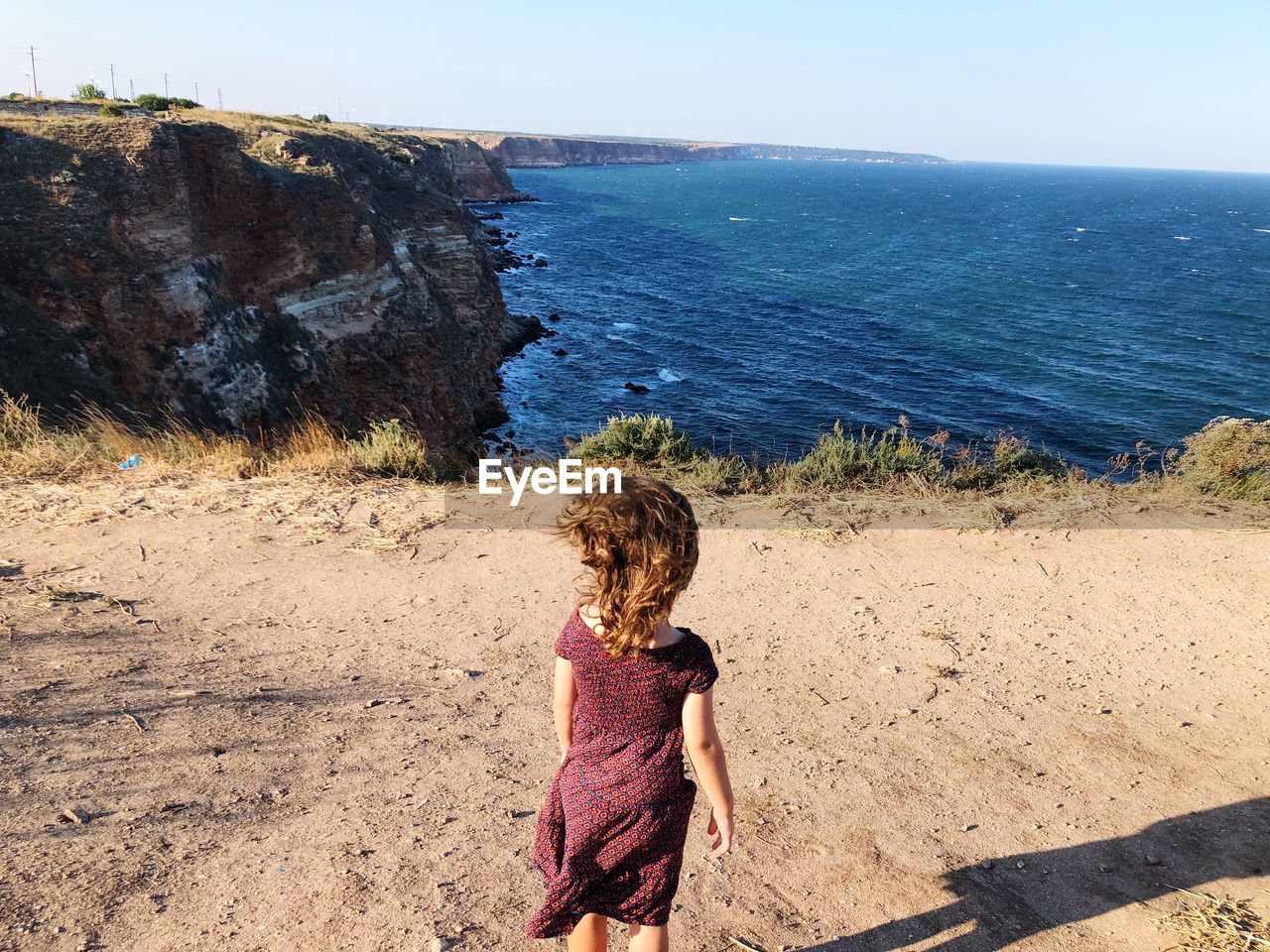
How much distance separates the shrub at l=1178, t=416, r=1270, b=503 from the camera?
1007cm

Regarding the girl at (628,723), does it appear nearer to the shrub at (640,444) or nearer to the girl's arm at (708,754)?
the girl's arm at (708,754)

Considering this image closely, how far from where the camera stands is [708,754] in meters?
2.95

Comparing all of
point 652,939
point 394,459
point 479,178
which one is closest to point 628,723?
point 652,939

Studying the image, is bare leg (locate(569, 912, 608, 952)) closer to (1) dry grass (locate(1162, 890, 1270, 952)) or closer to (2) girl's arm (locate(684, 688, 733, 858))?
(2) girl's arm (locate(684, 688, 733, 858))

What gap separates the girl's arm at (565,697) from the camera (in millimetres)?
3064

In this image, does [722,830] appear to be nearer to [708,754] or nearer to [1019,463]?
[708,754]

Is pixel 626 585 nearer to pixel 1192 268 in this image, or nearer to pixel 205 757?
pixel 205 757

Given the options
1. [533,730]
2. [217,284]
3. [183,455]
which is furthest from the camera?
[217,284]

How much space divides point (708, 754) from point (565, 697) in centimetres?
56

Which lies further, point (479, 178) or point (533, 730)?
point (479, 178)

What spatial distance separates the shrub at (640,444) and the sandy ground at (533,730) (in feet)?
9.09

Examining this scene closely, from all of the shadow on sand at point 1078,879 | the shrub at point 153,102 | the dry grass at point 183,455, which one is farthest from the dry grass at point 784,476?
the shrub at point 153,102

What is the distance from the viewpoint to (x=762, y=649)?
21.9ft

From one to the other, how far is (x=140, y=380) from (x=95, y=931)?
738 inches
